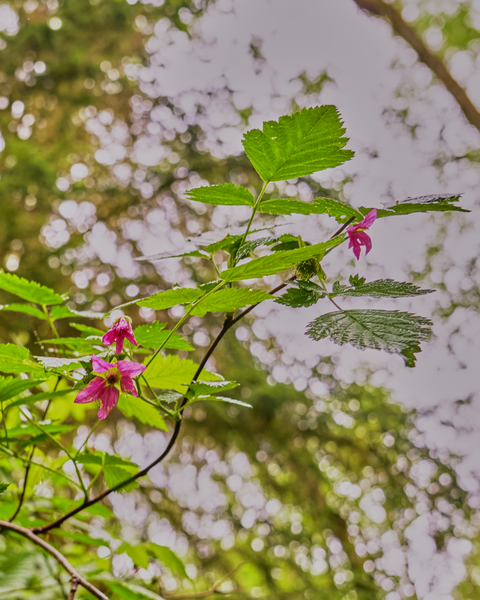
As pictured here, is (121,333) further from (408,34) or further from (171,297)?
(408,34)

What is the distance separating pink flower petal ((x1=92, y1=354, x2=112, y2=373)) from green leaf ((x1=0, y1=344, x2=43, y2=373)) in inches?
1.9

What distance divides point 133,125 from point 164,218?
0.79 metres

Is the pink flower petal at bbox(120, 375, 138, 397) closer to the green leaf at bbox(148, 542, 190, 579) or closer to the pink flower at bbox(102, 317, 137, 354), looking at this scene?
the pink flower at bbox(102, 317, 137, 354)

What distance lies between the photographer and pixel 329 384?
2836 millimetres

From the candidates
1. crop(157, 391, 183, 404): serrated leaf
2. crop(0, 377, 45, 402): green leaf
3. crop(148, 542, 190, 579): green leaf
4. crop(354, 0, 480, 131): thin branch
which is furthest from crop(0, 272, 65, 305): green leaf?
crop(354, 0, 480, 131): thin branch

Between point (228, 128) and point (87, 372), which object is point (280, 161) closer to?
point (87, 372)

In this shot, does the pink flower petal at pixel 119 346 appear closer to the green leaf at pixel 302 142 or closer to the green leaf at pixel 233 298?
the green leaf at pixel 233 298

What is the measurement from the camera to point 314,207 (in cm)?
43

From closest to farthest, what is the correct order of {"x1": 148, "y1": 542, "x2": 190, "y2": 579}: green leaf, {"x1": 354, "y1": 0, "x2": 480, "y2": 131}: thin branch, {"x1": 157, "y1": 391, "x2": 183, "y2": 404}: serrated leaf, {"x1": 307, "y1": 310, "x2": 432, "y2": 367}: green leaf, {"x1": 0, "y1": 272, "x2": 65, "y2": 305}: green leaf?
{"x1": 307, "y1": 310, "x2": 432, "y2": 367}: green leaf < {"x1": 157, "y1": 391, "x2": 183, "y2": 404}: serrated leaf < {"x1": 0, "y1": 272, "x2": 65, "y2": 305}: green leaf < {"x1": 148, "y1": 542, "x2": 190, "y2": 579}: green leaf < {"x1": 354, "y1": 0, "x2": 480, "y2": 131}: thin branch

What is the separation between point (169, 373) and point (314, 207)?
0.84 ft

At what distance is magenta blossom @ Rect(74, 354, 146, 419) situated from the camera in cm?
40

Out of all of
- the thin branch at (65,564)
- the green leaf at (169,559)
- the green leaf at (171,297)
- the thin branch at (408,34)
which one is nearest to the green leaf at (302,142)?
the green leaf at (171,297)

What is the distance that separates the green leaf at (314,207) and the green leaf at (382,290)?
0.08 meters

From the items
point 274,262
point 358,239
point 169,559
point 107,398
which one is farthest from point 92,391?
point 169,559
